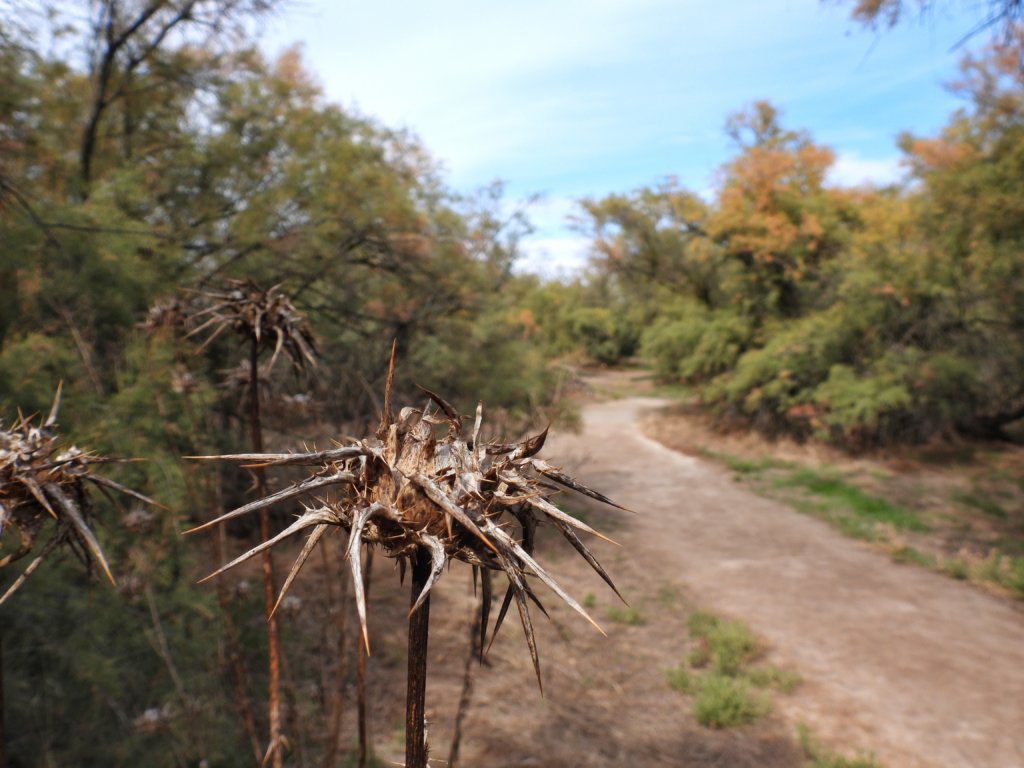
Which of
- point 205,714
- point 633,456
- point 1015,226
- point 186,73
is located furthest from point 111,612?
point 633,456

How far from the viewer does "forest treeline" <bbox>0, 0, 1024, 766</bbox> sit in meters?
3.88

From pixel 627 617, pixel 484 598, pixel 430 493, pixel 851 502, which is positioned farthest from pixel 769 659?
pixel 430 493

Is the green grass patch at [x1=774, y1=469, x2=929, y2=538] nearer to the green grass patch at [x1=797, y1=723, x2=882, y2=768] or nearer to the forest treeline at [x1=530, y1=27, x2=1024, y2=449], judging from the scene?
the forest treeline at [x1=530, y1=27, x2=1024, y2=449]

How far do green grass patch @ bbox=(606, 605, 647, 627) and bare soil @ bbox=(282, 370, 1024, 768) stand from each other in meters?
0.09

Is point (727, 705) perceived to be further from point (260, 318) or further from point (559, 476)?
point (559, 476)

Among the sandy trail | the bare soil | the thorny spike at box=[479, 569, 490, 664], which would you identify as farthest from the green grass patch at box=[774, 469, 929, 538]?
the thorny spike at box=[479, 569, 490, 664]

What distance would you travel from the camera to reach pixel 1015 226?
962 centimetres

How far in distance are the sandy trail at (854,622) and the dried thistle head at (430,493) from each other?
5.53 m

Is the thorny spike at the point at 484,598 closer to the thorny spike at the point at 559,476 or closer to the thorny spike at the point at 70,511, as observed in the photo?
the thorny spike at the point at 559,476

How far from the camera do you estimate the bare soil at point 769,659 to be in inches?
206

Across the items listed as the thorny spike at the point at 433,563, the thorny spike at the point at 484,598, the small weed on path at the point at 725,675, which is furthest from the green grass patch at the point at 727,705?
the thorny spike at the point at 433,563

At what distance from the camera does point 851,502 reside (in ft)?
39.3

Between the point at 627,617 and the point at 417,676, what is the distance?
7.18 meters

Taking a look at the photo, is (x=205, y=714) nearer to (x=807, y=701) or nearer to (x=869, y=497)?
(x=807, y=701)
